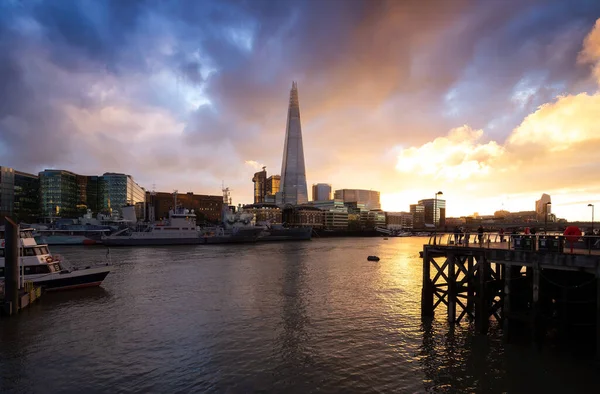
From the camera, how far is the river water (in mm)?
15414

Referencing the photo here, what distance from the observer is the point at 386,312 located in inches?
1090

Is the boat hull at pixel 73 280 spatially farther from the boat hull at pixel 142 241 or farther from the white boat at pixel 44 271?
the boat hull at pixel 142 241

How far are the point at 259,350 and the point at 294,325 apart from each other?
17.3 feet

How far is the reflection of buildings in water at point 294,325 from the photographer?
721 inches

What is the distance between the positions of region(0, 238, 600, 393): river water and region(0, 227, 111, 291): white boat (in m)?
2.16

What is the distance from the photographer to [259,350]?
63.9 ft

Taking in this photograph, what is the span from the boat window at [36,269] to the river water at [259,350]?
3.15m

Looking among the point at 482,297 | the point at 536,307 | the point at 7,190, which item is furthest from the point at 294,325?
the point at 7,190

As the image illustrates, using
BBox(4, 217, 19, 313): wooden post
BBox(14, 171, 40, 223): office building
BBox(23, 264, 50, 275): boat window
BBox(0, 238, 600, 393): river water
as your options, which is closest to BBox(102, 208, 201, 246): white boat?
BBox(23, 264, 50, 275): boat window

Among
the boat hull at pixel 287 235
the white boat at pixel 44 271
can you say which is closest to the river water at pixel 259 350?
the white boat at pixel 44 271

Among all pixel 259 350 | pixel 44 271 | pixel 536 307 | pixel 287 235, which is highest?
pixel 536 307

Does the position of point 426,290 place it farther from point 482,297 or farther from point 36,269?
point 36,269

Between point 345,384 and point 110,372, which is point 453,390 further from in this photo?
point 110,372

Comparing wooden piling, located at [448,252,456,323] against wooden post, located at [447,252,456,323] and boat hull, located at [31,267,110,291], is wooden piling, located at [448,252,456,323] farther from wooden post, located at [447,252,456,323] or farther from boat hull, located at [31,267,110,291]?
boat hull, located at [31,267,110,291]
